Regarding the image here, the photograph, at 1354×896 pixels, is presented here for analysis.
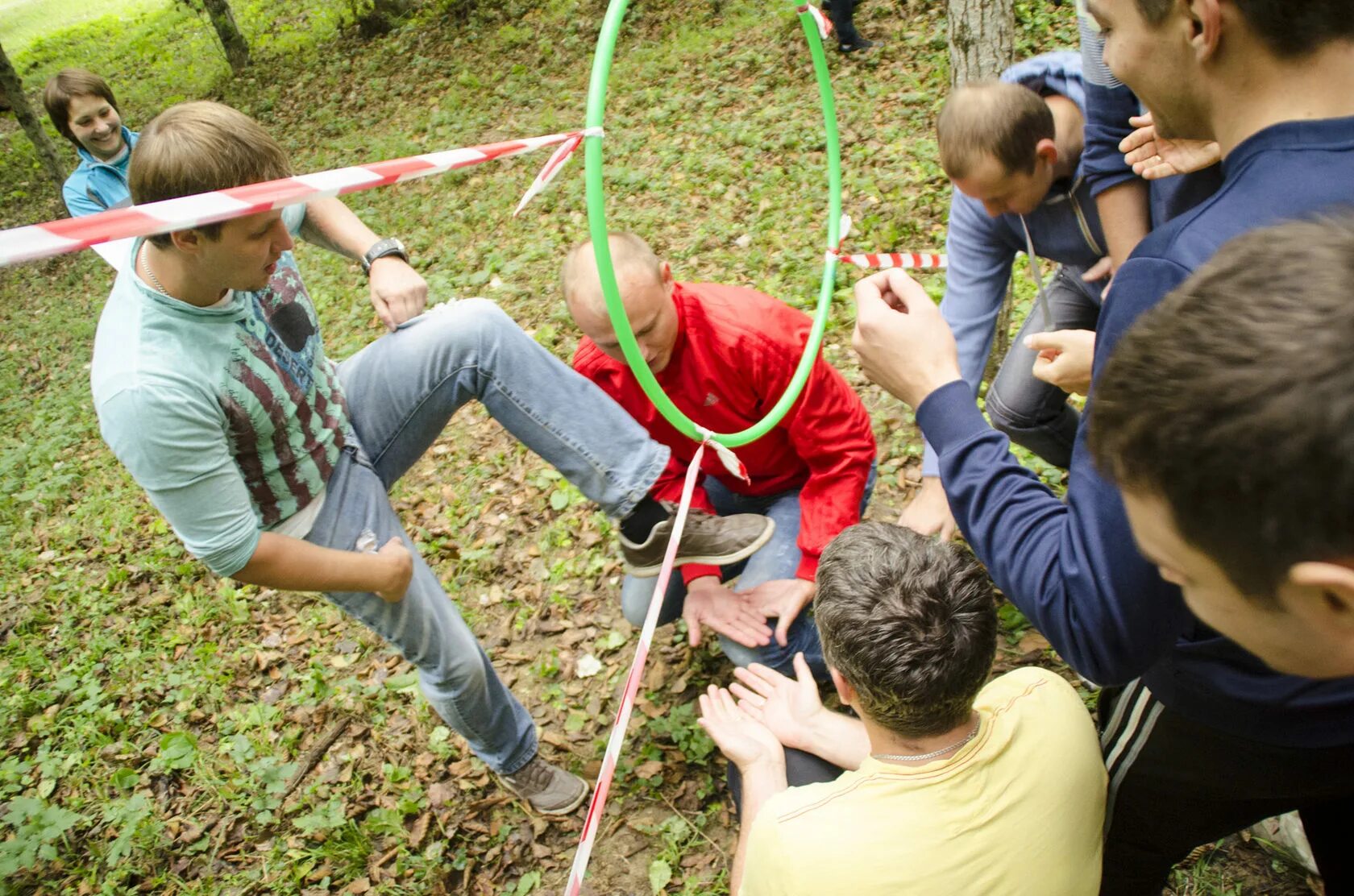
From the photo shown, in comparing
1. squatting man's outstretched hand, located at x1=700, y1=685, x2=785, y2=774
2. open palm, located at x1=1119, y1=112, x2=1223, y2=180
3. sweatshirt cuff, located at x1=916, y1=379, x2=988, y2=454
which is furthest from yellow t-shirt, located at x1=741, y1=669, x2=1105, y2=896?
open palm, located at x1=1119, y1=112, x2=1223, y2=180

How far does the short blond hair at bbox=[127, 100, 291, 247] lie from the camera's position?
1885mm

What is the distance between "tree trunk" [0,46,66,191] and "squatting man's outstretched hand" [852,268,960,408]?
13.0 meters

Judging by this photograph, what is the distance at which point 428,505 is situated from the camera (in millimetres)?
4789

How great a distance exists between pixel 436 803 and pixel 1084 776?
247 centimetres

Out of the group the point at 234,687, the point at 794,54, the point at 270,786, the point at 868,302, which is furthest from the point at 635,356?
the point at 794,54

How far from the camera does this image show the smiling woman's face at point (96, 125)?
523 cm

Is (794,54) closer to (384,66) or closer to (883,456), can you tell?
(883,456)

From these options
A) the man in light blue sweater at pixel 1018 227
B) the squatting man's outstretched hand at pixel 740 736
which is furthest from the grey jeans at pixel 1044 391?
the squatting man's outstretched hand at pixel 740 736

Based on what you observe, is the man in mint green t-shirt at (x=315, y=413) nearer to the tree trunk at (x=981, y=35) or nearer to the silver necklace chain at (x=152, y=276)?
the silver necklace chain at (x=152, y=276)

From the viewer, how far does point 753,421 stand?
9.78ft

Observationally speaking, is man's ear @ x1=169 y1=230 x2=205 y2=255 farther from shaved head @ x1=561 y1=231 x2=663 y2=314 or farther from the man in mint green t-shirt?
shaved head @ x1=561 y1=231 x2=663 y2=314

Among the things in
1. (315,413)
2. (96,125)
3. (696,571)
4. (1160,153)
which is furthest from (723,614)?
(96,125)

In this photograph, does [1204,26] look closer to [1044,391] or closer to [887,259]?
[1044,391]

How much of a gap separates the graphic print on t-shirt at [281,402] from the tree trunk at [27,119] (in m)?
11.6
